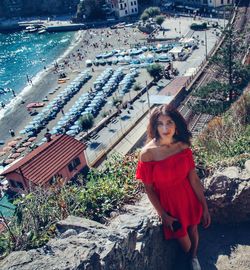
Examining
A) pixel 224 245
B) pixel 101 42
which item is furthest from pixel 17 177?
pixel 101 42

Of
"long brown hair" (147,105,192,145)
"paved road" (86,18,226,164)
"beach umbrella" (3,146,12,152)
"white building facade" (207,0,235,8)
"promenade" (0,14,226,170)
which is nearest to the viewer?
"long brown hair" (147,105,192,145)

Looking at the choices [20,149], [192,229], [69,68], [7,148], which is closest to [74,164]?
[20,149]

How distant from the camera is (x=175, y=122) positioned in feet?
15.9

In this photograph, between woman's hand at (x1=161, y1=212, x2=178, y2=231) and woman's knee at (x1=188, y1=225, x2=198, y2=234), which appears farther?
woman's knee at (x1=188, y1=225, x2=198, y2=234)

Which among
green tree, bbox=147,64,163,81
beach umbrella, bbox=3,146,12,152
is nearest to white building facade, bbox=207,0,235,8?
green tree, bbox=147,64,163,81

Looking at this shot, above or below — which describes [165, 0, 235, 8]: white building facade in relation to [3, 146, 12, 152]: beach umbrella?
above

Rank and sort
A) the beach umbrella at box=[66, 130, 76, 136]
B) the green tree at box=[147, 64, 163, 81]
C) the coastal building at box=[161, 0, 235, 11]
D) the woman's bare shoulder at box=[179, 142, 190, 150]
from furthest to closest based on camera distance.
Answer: the coastal building at box=[161, 0, 235, 11]
the green tree at box=[147, 64, 163, 81]
the beach umbrella at box=[66, 130, 76, 136]
the woman's bare shoulder at box=[179, 142, 190, 150]

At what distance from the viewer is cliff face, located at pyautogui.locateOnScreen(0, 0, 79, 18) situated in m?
78.2

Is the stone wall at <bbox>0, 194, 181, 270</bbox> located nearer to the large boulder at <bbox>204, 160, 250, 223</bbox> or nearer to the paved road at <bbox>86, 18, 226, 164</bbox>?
the large boulder at <bbox>204, 160, 250, 223</bbox>

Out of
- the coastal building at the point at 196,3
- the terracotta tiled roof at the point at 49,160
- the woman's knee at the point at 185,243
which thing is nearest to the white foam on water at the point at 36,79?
the coastal building at the point at 196,3

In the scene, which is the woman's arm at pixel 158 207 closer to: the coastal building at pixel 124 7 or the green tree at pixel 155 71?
the green tree at pixel 155 71

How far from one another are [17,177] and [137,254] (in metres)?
19.8

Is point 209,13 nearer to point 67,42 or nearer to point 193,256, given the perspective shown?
point 67,42

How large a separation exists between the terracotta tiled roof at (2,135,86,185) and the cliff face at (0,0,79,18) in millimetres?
58329
